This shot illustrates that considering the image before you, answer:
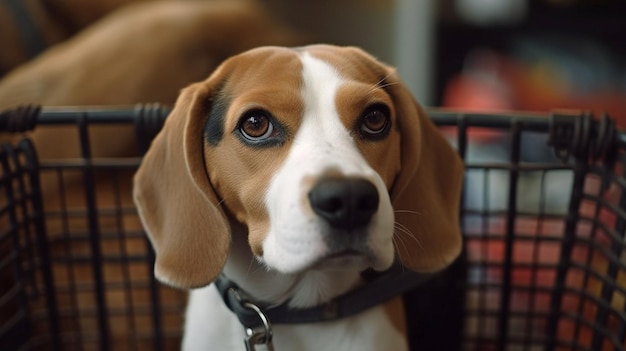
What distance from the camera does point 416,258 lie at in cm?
88

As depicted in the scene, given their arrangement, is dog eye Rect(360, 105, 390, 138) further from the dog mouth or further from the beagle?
the dog mouth

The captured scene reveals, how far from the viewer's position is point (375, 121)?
816 mm

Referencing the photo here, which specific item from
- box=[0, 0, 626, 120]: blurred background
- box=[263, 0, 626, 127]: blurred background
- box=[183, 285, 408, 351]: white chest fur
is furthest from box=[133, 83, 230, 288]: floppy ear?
box=[263, 0, 626, 127]: blurred background

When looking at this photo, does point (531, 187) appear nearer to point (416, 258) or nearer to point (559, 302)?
point (559, 302)

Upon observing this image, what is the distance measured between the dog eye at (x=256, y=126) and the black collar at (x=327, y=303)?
0.19m

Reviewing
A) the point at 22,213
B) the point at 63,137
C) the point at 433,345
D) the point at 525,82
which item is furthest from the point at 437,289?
the point at 525,82

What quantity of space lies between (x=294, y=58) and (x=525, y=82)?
1319 mm

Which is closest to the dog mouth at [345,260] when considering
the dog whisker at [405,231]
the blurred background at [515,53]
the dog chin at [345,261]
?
the dog chin at [345,261]

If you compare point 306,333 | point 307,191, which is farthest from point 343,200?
point 306,333

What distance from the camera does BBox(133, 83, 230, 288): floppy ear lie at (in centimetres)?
82

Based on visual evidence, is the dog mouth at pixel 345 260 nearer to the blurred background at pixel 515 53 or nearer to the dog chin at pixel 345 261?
the dog chin at pixel 345 261

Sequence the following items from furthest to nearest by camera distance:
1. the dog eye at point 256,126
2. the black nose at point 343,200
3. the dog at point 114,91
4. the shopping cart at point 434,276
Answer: the dog at point 114,91, the shopping cart at point 434,276, the dog eye at point 256,126, the black nose at point 343,200

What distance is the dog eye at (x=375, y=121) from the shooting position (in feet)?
2.65

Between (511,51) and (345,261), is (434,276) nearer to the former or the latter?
(345,261)
